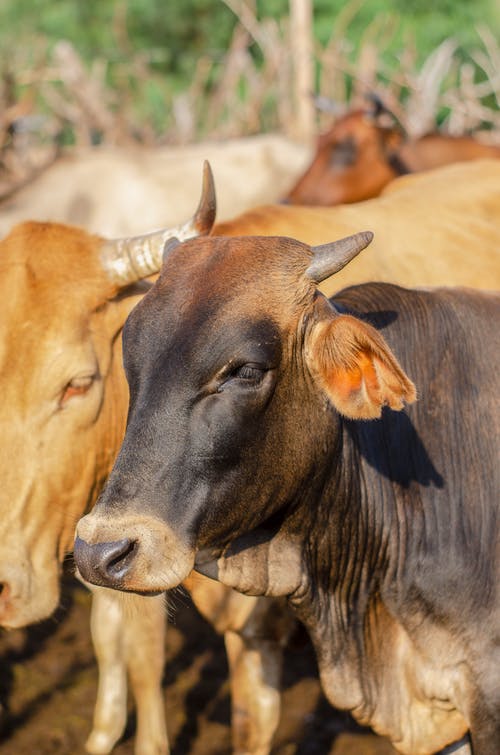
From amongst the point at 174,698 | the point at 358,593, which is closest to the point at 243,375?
the point at 358,593

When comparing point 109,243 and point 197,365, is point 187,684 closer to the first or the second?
point 109,243

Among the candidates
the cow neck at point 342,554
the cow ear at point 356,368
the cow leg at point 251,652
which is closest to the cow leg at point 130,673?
the cow leg at point 251,652

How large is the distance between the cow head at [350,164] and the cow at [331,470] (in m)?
5.01

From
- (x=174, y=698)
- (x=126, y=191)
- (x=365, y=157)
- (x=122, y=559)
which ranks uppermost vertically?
(x=122, y=559)

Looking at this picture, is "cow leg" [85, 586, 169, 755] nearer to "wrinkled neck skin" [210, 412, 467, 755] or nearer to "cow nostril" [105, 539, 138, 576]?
"wrinkled neck skin" [210, 412, 467, 755]

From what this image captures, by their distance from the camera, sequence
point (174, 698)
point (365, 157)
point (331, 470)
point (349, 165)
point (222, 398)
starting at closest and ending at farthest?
1. point (222, 398)
2. point (331, 470)
3. point (174, 698)
4. point (349, 165)
5. point (365, 157)

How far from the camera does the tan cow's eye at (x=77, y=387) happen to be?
3.65 m

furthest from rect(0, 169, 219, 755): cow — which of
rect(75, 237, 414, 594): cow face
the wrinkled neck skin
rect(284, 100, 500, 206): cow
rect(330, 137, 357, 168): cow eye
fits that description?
rect(330, 137, 357, 168): cow eye

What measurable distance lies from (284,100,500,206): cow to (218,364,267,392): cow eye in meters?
5.52

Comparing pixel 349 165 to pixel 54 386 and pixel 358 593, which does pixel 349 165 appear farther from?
pixel 358 593

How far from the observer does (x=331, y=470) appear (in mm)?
3096

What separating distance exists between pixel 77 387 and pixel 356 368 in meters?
1.26

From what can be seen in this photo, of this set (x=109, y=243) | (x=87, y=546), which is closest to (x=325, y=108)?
(x=109, y=243)

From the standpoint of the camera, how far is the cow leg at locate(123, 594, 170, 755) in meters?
4.66
